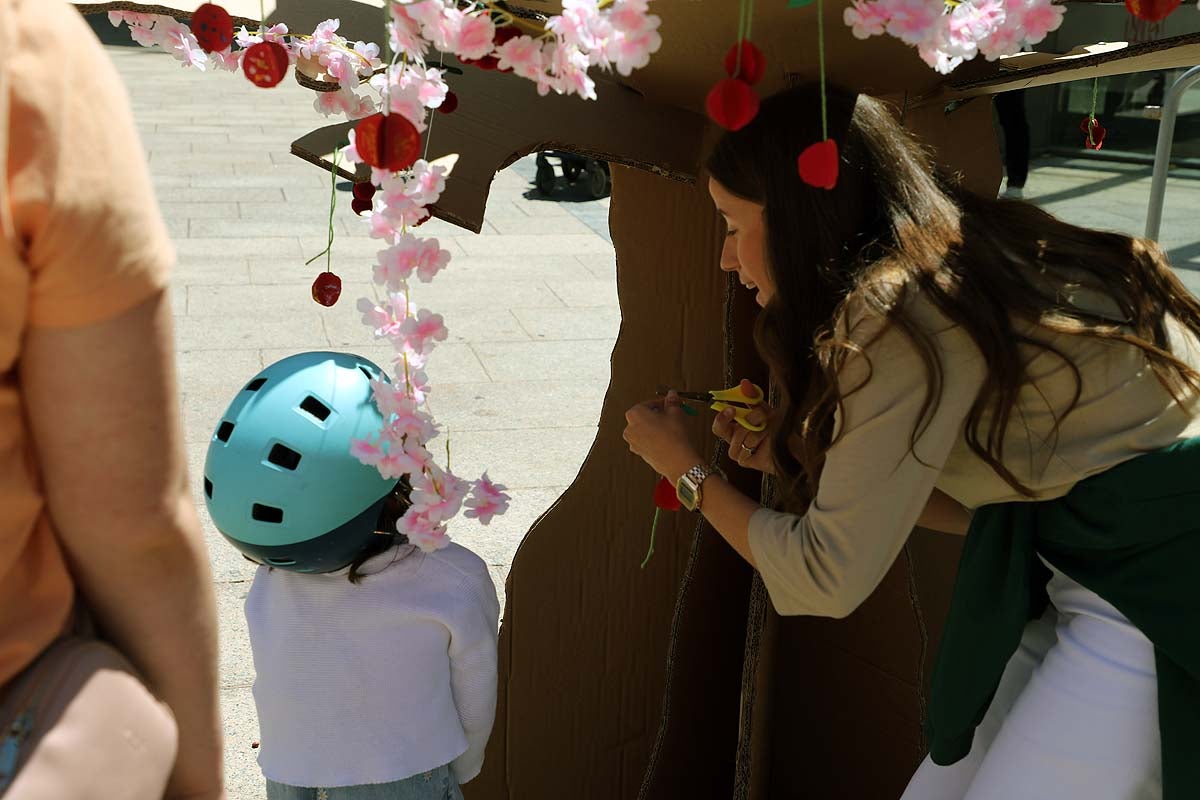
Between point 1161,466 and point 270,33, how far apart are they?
139 centimetres

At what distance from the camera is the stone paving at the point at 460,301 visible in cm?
481

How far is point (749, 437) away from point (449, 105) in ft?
2.32

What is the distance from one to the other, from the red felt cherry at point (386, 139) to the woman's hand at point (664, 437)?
0.65 m

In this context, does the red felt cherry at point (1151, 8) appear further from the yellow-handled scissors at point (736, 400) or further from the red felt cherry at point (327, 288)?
the red felt cherry at point (327, 288)

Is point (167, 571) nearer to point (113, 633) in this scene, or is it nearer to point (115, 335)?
point (113, 633)

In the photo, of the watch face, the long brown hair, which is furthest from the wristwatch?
the long brown hair

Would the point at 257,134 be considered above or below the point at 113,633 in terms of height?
below

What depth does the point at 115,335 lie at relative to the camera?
3.63 ft

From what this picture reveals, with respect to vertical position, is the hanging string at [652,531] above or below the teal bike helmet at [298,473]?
below

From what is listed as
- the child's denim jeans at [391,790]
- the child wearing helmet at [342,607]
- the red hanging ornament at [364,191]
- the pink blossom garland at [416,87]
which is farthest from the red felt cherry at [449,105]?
the child's denim jeans at [391,790]

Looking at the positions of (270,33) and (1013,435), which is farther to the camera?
(270,33)

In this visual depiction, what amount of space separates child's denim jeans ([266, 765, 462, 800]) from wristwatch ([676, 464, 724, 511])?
0.64 metres

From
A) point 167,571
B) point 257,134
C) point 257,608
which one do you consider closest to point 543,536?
point 257,608

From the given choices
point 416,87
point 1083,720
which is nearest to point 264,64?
point 416,87
